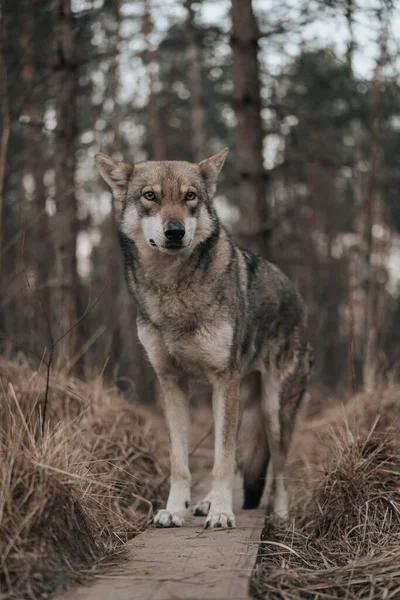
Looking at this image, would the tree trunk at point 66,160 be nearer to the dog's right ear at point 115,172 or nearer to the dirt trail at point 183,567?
the dog's right ear at point 115,172

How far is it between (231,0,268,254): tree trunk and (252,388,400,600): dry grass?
13.9 feet

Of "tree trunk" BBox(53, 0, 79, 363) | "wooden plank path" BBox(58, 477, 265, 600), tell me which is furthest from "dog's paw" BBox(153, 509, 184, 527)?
"tree trunk" BBox(53, 0, 79, 363)

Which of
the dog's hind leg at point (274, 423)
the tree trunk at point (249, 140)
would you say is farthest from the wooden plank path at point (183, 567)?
the tree trunk at point (249, 140)

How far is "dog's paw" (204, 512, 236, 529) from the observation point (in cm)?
390

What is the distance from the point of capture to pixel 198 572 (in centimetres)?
281

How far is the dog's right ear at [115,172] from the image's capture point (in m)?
4.65

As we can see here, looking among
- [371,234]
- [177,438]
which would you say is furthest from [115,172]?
[371,234]

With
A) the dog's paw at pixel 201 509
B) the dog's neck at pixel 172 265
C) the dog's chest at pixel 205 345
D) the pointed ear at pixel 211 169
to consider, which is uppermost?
the pointed ear at pixel 211 169

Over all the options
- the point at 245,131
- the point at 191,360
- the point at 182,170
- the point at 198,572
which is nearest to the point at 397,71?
the point at 245,131

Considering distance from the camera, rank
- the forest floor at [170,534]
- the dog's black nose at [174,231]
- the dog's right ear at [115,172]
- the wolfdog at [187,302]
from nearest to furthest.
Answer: the forest floor at [170,534], the dog's black nose at [174,231], the wolfdog at [187,302], the dog's right ear at [115,172]

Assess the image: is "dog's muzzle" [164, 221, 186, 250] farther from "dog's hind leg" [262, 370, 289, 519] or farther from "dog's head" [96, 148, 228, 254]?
"dog's hind leg" [262, 370, 289, 519]

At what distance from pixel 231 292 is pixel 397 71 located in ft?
22.5

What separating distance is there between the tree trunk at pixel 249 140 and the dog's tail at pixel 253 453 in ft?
11.5

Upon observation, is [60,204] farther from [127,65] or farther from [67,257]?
[127,65]
